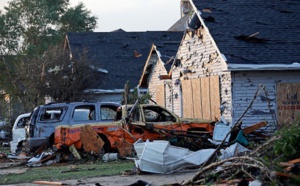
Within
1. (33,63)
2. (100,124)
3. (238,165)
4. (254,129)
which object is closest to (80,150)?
(100,124)

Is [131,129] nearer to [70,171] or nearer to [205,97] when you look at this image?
[70,171]

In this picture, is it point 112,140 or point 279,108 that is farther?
point 279,108

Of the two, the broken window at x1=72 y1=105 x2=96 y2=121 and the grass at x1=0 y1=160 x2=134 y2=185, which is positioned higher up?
the broken window at x1=72 y1=105 x2=96 y2=121

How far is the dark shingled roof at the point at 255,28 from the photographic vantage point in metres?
21.5

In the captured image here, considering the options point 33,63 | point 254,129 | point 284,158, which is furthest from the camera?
point 33,63

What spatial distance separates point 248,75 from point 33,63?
48.5 feet

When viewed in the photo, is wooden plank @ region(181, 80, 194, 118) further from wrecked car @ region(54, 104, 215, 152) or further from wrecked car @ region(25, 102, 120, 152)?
wrecked car @ region(54, 104, 215, 152)

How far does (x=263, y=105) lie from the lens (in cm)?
2169

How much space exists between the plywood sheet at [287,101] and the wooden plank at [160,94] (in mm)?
7904

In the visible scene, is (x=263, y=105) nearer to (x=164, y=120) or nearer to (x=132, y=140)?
(x=164, y=120)

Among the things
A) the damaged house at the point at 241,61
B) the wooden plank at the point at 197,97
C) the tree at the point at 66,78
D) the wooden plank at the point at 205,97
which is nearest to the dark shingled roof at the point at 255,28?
the damaged house at the point at 241,61

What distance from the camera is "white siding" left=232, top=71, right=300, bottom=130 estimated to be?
21500 mm

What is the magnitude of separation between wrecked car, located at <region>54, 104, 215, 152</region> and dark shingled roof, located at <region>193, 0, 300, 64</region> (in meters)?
2.89

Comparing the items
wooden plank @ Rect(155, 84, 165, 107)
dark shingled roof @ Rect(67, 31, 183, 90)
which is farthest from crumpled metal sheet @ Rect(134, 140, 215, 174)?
dark shingled roof @ Rect(67, 31, 183, 90)
